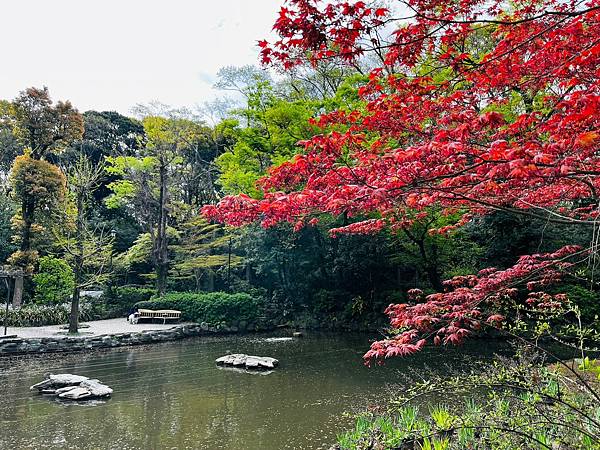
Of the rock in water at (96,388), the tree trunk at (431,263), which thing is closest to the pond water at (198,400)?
the rock in water at (96,388)

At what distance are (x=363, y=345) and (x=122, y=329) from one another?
680cm

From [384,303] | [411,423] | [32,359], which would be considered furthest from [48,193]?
[411,423]

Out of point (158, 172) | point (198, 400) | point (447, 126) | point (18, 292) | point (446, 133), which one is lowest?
point (198, 400)

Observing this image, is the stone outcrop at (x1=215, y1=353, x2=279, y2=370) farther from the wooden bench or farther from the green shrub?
the green shrub

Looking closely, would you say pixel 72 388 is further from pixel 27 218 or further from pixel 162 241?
pixel 27 218

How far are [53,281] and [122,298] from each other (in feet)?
8.60

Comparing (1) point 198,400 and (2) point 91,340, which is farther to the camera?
(2) point 91,340

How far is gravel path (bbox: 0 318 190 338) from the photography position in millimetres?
10566

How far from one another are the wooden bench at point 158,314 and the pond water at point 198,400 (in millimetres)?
2908

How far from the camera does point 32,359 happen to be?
9.00m

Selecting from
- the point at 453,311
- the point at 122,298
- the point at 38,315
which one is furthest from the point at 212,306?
the point at 453,311

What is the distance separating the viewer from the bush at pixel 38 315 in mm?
11930

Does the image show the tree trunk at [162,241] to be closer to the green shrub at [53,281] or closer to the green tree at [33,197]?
the green shrub at [53,281]

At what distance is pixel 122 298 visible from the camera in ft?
50.6
